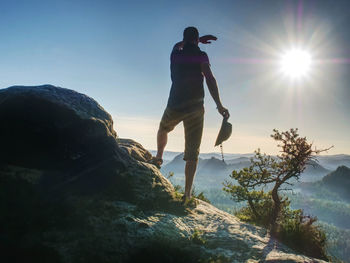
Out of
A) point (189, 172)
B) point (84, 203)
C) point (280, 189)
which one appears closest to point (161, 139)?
point (189, 172)

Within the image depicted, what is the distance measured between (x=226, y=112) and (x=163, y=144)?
7.56 feet

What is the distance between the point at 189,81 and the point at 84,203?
4123 millimetres

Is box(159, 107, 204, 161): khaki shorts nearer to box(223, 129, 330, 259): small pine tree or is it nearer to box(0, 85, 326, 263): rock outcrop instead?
box(0, 85, 326, 263): rock outcrop

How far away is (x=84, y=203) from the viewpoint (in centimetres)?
470

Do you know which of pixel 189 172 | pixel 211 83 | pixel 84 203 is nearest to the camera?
pixel 84 203

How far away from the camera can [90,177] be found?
5242 millimetres

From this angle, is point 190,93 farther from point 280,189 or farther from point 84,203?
point 280,189

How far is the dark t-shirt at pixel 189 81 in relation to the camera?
6.33m

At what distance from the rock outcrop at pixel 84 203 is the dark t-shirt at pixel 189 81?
223cm

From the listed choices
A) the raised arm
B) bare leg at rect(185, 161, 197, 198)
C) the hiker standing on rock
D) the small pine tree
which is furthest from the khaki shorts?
the small pine tree

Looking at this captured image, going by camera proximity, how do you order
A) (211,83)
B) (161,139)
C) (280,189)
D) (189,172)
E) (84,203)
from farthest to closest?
(280,189)
(161,139)
(189,172)
(211,83)
(84,203)

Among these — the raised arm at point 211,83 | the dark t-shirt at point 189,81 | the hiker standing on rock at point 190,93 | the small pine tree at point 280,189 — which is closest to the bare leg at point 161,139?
the hiker standing on rock at point 190,93

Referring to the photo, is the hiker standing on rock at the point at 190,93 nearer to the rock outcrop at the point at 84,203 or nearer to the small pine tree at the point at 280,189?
the rock outcrop at the point at 84,203

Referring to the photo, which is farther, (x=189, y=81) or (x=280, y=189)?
(x=280, y=189)
